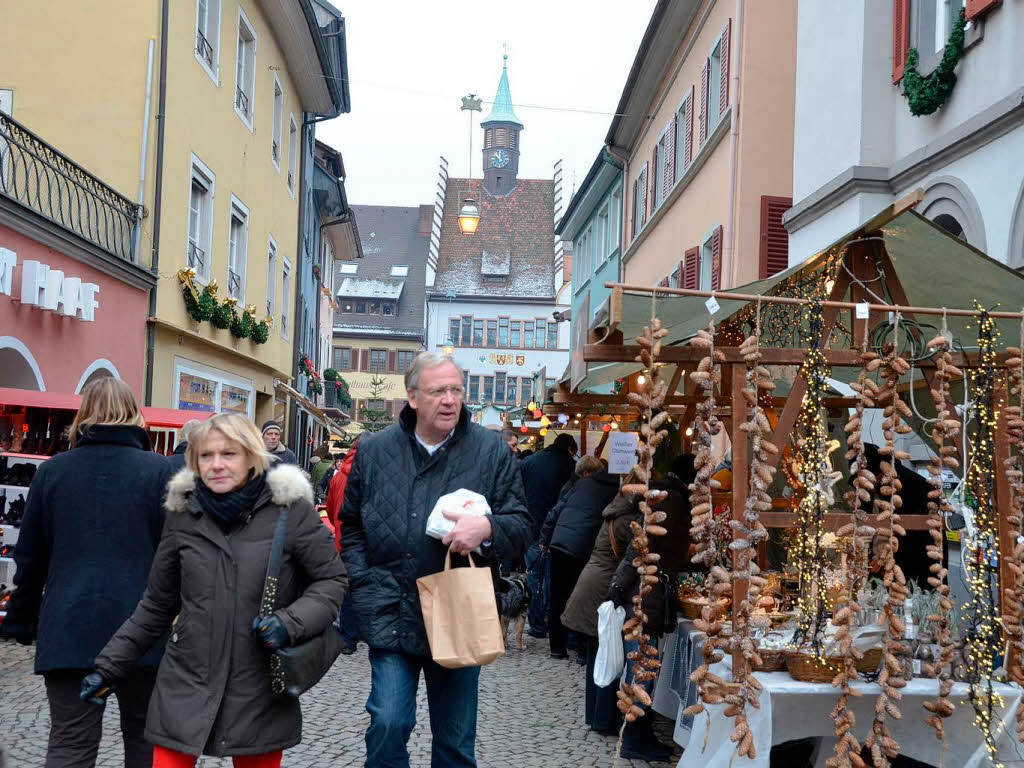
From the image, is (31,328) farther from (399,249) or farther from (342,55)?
(399,249)

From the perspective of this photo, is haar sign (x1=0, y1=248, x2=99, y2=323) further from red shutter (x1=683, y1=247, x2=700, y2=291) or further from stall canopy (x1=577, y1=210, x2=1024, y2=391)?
red shutter (x1=683, y1=247, x2=700, y2=291)

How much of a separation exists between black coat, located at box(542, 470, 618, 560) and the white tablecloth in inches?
129

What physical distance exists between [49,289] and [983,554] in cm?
944

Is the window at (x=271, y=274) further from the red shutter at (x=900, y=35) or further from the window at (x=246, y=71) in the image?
the red shutter at (x=900, y=35)

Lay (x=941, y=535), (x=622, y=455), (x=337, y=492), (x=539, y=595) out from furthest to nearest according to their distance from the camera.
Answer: (x=539, y=595) → (x=337, y=492) → (x=622, y=455) → (x=941, y=535)

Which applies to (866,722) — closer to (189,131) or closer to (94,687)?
(94,687)

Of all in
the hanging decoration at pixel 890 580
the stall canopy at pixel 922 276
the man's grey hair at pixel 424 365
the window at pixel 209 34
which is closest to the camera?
the man's grey hair at pixel 424 365

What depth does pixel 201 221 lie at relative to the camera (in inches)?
690

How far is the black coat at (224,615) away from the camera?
363 cm

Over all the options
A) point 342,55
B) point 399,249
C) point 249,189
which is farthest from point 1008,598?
point 399,249

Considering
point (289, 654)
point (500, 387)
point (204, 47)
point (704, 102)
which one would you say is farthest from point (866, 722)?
point (500, 387)

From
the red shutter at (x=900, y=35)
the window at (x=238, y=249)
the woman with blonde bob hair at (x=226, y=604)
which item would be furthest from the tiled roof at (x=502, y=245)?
the woman with blonde bob hair at (x=226, y=604)

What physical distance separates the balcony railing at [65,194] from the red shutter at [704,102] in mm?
8420

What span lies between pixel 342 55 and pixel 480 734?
21824 mm
